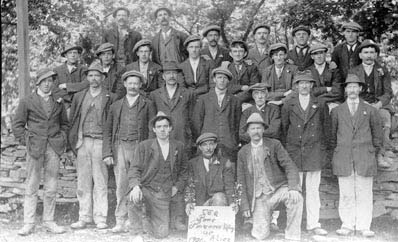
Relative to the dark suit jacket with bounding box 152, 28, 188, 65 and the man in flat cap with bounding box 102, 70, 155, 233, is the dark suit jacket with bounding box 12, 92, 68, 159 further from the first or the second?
the dark suit jacket with bounding box 152, 28, 188, 65

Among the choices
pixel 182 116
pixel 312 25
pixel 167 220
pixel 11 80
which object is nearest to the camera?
pixel 167 220

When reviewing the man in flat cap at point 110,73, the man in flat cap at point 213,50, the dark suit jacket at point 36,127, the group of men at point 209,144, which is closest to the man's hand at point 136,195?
the group of men at point 209,144

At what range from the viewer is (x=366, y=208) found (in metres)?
6.07

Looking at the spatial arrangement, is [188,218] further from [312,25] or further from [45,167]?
[312,25]

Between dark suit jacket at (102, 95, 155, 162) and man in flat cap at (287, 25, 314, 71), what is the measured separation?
225 centimetres

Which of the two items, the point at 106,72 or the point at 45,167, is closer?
the point at 45,167

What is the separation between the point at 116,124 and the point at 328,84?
2.92 m

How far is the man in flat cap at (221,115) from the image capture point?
6.30 meters

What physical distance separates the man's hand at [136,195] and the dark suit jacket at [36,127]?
1.14 m

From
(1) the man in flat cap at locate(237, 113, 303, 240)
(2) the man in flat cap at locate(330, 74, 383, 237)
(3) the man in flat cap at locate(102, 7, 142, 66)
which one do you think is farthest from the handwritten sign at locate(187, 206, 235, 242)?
(3) the man in flat cap at locate(102, 7, 142, 66)

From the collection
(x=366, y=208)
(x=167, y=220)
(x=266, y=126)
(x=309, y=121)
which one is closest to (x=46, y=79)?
(x=167, y=220)

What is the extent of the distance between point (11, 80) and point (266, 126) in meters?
5.06

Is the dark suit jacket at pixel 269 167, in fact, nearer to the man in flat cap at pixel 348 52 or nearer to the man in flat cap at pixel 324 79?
the man in flat cap at pixel 324 79

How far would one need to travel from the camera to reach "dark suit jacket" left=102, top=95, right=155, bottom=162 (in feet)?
20.4
